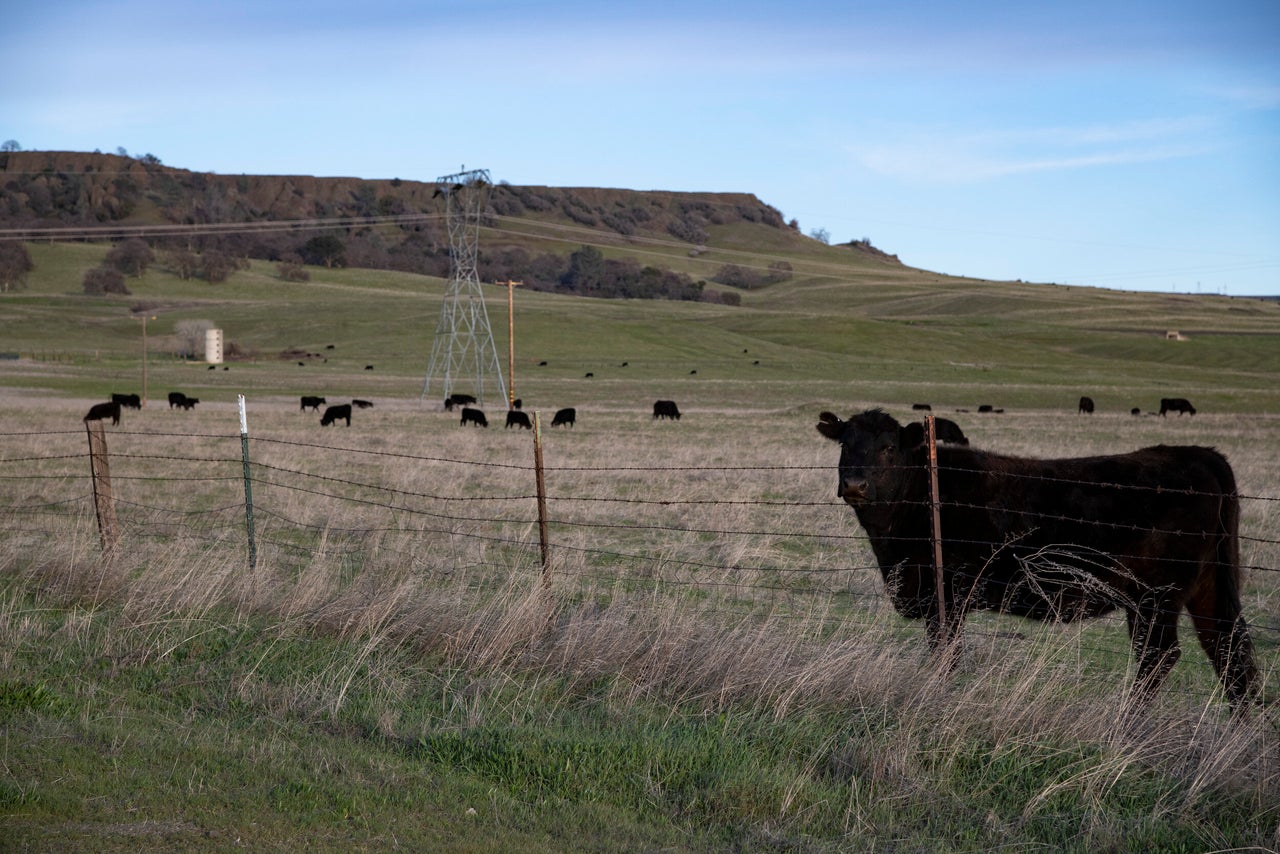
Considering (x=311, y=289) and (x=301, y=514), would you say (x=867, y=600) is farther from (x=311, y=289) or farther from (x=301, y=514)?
(x=311, y=289)

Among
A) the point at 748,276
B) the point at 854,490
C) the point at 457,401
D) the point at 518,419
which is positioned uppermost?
the point at 748,276

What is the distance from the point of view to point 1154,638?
21.7 ft

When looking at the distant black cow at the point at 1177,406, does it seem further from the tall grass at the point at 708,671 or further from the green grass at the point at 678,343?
the tall grass at the point at 708,671

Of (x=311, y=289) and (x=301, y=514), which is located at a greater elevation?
(x=311, y=289)

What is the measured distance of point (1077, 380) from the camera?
223 feet

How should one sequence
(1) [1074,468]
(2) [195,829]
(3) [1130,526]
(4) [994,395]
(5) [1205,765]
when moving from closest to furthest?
(2) [195,829]
(5) [1205,765]
(3) [1130,526]
(1) [1074,468]
(4) [994,395]

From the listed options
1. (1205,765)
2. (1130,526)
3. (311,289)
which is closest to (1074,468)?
(1130,526)

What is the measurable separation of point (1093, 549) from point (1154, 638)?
64 cm

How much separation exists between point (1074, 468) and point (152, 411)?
37544 millimetres

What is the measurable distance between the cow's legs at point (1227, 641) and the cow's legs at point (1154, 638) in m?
0.23

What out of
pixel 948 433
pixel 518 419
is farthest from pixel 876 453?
pixel 518 419

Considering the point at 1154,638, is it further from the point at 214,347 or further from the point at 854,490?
the point at 214,347

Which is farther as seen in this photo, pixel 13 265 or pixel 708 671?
pixel 13 265

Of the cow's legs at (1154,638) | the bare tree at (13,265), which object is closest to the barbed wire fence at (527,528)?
the cow's legs at (1154,638)
